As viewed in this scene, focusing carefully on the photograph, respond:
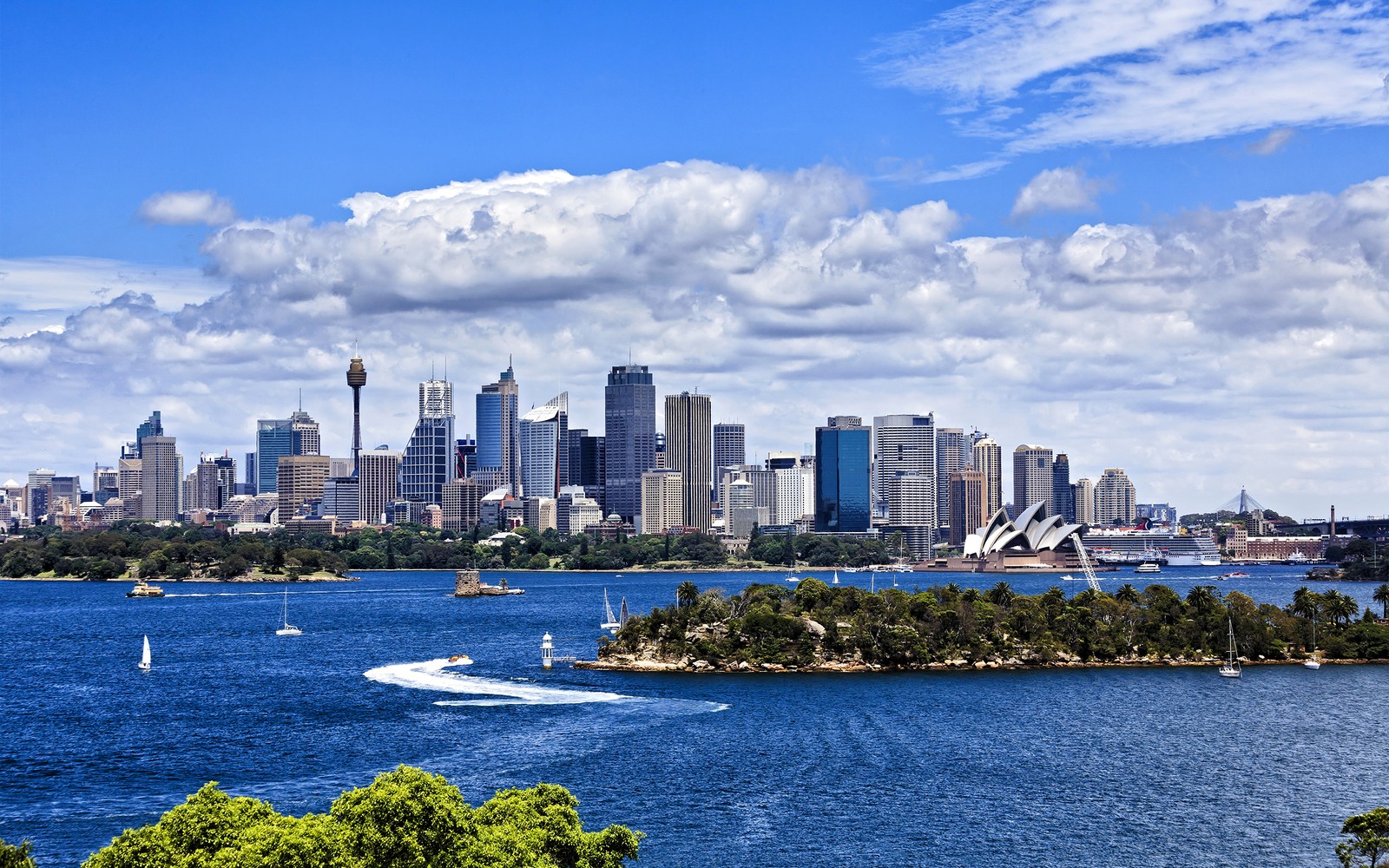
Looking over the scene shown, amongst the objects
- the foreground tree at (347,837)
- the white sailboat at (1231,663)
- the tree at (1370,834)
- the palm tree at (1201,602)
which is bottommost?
the white sailboat at (1231,663)

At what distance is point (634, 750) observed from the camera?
166 feet

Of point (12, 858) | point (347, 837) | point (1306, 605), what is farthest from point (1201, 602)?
point (12, 858)

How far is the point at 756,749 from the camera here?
51.5 meters

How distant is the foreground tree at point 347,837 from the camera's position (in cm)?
2489

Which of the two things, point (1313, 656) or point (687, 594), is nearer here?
point (1313, 656)

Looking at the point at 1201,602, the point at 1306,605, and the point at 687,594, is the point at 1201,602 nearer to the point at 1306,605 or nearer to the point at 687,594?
Result: the point at 1306,605

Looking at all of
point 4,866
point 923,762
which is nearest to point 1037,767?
point 923,762

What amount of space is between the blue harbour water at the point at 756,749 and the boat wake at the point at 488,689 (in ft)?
0.93

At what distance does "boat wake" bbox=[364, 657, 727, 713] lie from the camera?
62.6m

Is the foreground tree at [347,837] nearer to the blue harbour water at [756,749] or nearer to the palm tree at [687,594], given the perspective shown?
the blue harbour water at [756,749]

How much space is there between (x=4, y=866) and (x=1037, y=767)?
114 ft

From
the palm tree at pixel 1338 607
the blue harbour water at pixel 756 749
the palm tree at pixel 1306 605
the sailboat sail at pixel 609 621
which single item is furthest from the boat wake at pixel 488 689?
the palm tree at pixel 1338 607

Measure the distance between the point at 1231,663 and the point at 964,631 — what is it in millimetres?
14274

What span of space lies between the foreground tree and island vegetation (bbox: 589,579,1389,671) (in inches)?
1912
